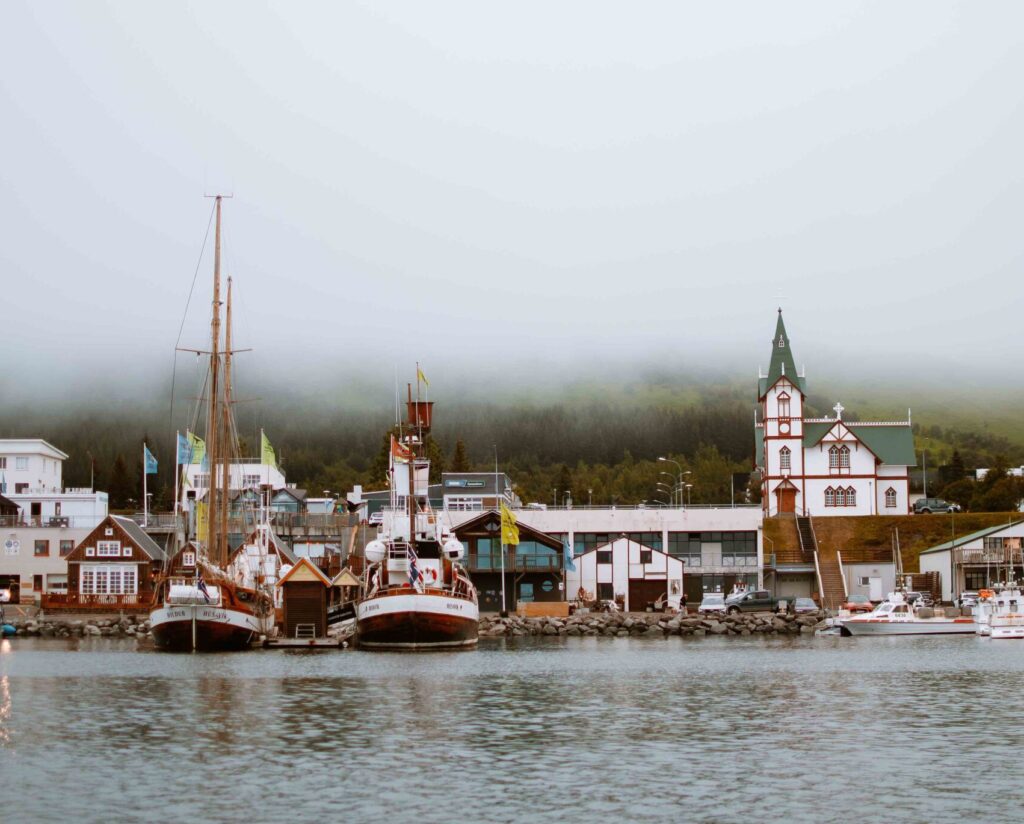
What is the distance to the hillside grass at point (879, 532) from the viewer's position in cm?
10844

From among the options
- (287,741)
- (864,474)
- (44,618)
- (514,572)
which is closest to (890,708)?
(287,741)

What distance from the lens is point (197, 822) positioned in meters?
23.8

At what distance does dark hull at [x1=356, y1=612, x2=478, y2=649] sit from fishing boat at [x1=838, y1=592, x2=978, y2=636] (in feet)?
78.4

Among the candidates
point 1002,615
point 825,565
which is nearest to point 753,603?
point 825,565

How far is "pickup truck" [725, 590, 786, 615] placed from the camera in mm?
93562

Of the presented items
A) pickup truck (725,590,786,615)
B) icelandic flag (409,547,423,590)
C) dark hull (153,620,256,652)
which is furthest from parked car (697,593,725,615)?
dark hull (153,620,256,652)

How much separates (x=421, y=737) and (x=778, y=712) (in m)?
10.6

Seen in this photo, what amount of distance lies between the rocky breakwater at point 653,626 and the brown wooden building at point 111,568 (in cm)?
2722

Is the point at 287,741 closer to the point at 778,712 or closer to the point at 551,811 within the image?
the point at 551,811

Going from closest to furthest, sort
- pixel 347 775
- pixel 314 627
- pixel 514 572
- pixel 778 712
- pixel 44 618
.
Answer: pixel 347 775, pixel 778 712, pixel 314 627, pixel 44 618, pixel 514 572

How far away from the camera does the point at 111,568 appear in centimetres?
9944

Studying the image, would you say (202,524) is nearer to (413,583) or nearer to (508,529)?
(413,583)

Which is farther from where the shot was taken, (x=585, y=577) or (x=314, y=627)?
(x=585, y=577)

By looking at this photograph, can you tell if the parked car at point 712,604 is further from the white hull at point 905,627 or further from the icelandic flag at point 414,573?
the icelandic flag at point 414,573
